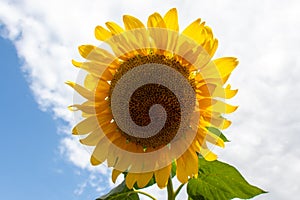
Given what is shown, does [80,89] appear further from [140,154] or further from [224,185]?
[224,185]

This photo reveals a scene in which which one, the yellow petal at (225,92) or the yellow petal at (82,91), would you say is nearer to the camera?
the yellow petal at (225,92)

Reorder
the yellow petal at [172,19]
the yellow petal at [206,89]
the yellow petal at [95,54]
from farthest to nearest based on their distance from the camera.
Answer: the yellow petal at [95,54] → the yellow petal at [206,89] → the yellow petal at [172,19]

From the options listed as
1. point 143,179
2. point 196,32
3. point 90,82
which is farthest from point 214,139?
point 90,82

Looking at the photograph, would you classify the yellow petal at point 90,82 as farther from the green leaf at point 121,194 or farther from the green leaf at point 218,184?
the green leaf at point 218,184

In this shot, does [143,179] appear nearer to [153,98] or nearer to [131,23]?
[153,98]

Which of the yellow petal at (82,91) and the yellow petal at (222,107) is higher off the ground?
the yellow petal at (82,91)

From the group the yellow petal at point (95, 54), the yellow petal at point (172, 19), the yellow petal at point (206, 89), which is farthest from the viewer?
the yellow petal at point (95, 54)

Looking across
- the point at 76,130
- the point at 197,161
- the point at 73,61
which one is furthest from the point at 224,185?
the point at 73,61

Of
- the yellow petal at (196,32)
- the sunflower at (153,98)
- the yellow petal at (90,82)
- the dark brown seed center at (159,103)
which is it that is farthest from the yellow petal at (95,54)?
the yellow petal at (196,32)
